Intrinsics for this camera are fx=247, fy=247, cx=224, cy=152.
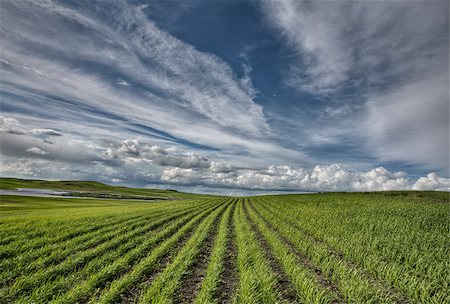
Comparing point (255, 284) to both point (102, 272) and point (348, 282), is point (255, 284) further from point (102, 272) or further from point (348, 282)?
point (102, 272)

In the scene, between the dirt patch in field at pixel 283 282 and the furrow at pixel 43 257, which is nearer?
the dirt patch in field at pixel 283 282

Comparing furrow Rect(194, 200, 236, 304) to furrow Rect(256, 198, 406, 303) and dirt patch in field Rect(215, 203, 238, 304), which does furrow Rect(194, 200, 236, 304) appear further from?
furrow Rect(256, 198, 406, 303)

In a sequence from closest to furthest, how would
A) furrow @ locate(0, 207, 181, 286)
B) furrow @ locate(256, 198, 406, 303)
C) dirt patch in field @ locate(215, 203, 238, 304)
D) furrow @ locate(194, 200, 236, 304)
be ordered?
furrow @ locate(194, 200, 236, 304) → furrow @ locate(256, 198, 406, 303) → dirt patch in field @ locate(215, 203, 238, 304) → furrow @ locate(0, 207, 181, 286)

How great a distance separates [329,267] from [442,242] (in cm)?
1052

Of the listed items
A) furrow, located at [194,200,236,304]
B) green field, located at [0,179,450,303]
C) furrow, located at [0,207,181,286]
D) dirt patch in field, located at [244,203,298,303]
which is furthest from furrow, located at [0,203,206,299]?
dirt patch in field, located at [244,203,298,303]

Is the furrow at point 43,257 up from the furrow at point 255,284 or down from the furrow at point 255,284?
down

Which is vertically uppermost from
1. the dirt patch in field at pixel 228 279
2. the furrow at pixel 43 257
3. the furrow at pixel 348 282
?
the furrow at pixel 348 282

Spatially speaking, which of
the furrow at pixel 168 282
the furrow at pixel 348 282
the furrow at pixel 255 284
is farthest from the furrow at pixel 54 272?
the furrow at pixel 348 282

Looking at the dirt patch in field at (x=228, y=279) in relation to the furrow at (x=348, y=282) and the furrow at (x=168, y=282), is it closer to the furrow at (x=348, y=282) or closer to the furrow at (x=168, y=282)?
the furrow at (x=168, y=282)

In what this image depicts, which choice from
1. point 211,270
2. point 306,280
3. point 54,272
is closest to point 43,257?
point 54,272

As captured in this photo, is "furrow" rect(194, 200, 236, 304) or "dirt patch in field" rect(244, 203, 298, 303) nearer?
"furrow" rect(194, 200, 236, 304)

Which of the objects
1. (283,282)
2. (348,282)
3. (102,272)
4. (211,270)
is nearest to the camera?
(348,282)

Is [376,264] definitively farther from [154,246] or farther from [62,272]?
[62,272]

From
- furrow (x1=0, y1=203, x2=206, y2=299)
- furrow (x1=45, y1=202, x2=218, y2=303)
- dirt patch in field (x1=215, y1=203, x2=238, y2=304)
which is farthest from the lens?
dirt patch in field (x1=215, y1=203, x2=238, y2=304)
